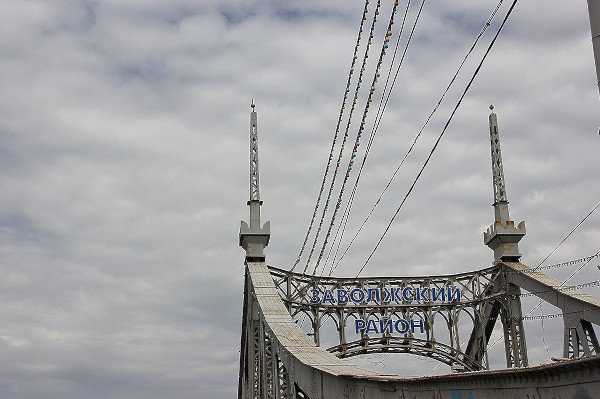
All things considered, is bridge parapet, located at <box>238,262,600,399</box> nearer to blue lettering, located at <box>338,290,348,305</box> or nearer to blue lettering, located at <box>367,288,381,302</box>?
blue lettering, located at <box>338,290,348,305</box>

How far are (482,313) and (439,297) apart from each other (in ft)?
7.21

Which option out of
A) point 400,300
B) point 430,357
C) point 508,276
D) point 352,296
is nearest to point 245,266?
point 352,296

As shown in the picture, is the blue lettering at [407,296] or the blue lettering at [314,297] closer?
the blue lettering at [314,297]

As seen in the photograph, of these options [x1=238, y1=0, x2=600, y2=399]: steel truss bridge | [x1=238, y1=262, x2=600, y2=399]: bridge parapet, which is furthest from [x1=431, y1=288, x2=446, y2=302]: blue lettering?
[x1=238, y1=262, x2=600, y2=399]: bridge parapet

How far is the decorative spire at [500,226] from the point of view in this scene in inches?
1337

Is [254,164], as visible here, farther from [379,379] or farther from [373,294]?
[379,379]

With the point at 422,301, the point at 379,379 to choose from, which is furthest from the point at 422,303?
the point at 379,379

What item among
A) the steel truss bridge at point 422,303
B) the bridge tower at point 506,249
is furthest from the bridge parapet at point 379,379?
the bridge tower at point 506,249

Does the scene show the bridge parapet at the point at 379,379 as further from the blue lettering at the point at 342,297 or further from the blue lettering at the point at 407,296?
the blue lettering at the point at 407,296

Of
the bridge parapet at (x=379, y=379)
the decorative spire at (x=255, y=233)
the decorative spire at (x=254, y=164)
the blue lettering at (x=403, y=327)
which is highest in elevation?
the decorative spire at (x=254, y=164)

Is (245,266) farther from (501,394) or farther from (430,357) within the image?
(501,394)

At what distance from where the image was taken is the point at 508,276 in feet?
109

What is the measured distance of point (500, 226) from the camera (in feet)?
112

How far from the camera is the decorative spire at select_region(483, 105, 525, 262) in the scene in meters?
34.0
